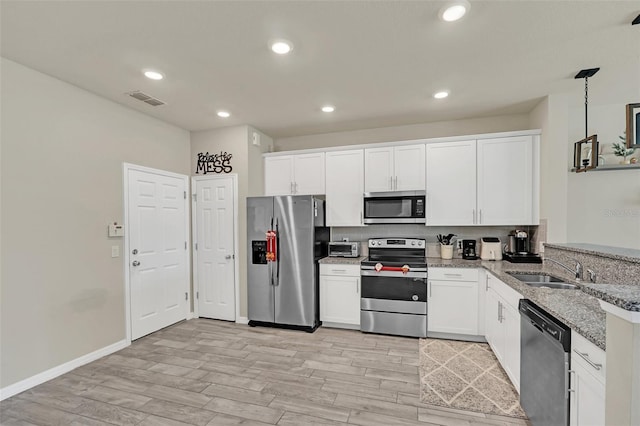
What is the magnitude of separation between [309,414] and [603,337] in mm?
1881

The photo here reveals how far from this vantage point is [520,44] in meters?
2.26

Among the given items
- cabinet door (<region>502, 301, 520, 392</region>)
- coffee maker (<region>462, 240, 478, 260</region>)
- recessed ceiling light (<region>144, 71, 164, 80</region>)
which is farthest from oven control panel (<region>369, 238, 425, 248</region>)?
recessed ceiling light (<region>144, 71, 164, 80</region>)

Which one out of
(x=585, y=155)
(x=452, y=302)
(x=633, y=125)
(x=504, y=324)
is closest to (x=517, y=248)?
(x=452, y=302)

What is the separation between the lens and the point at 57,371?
9.02ft

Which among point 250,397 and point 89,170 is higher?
point 89,170

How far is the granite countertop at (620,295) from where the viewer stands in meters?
0.87

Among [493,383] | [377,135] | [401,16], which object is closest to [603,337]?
[493,383]

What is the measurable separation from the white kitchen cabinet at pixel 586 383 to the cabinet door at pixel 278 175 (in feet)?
11.7

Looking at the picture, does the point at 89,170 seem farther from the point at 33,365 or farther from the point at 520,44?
the point at 520,44

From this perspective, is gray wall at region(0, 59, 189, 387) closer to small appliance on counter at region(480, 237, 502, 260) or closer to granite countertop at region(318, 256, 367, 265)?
granite countertop at region(318, 256, 367, 265)

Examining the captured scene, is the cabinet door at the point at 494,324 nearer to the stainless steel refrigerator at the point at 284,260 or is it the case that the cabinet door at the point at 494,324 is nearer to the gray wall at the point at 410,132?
the stainless steel refrigerator at the point at 284,260

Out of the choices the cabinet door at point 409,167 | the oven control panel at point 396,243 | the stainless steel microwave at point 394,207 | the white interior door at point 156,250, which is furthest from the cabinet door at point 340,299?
the white interior door at point 156,250

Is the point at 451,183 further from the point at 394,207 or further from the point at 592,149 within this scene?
the point at 592,149

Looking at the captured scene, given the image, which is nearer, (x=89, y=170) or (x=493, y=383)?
(x=493, y=383)
